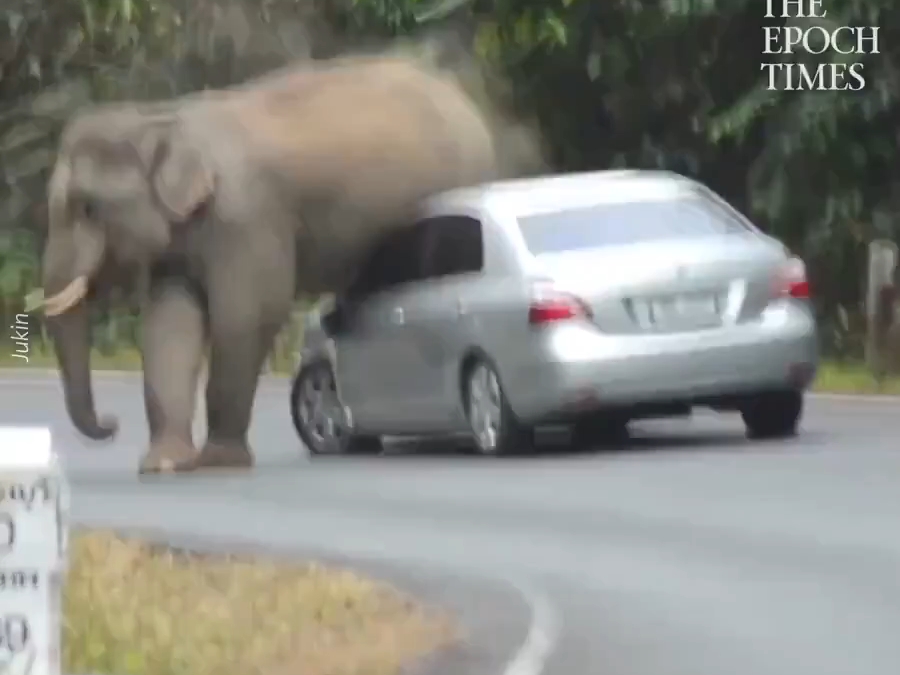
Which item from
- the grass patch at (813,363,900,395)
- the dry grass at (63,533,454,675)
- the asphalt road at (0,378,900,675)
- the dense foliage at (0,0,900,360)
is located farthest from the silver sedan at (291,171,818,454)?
the dense foliage at (0,0,900,360)

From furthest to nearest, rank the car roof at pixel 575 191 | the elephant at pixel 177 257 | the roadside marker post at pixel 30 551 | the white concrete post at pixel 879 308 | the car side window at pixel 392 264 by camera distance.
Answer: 1. the white concrete post at pixel 879 308
2. the car side window at pixel 392 264
3. the elephant at pixel 177 257
4. the car roof at pixel 575 191
5. the roadside marker post at pixel 30 551

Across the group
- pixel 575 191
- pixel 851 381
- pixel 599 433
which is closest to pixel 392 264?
pixel 575 191

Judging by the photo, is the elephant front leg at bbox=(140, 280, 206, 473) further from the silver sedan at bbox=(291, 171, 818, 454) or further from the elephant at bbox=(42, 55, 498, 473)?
the silver sedan at bbox=(291, 171, 818, 454)

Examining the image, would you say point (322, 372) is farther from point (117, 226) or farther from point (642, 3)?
point (642, 3)

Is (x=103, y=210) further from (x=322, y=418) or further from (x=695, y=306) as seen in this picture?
(x=695, y=306)

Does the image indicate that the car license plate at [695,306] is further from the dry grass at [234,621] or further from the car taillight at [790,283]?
the dry grass at [234,621]

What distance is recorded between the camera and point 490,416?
17766 millimetres

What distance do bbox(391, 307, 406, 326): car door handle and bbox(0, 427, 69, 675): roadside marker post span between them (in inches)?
445

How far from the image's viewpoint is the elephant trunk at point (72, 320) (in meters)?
19.1

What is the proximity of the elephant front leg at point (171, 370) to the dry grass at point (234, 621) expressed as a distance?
5396 millimetres

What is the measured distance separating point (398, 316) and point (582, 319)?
6.75 ft

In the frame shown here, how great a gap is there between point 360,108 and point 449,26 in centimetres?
748

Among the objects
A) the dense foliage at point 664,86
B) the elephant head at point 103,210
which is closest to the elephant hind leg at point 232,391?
the elephant head at point 103,210

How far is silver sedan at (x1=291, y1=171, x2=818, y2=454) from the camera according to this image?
56.2ft
